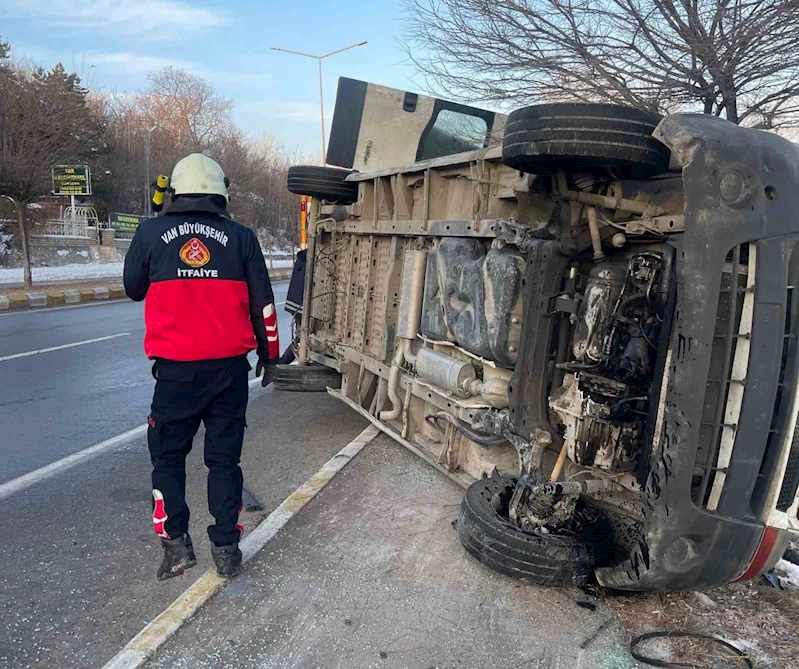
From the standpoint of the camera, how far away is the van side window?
6762 mm

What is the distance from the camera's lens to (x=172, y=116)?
147 feet

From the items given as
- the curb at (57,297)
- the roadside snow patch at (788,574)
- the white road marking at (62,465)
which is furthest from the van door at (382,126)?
the curb at (57,297)

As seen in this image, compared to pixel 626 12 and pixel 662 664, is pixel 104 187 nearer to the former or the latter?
pixel 626 12

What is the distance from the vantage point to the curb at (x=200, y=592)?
2.71 m

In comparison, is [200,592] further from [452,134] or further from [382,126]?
[452,134]

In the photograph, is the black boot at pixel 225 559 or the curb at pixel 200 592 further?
the black boot at pixel 225 559

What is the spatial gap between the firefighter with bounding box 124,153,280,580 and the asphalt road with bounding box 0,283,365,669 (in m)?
0.33

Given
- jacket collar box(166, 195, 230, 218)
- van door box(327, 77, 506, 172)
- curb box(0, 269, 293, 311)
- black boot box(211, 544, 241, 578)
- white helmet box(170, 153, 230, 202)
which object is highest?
van door box(327, 77, 506, 172)

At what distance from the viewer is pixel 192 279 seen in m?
3.30

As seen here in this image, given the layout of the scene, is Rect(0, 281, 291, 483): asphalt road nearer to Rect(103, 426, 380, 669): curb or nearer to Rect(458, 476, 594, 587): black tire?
Rect(103, 426, 380, 669): curb

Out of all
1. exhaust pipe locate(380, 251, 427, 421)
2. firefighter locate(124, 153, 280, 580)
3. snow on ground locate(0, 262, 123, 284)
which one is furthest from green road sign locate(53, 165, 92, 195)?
firefighter locate(124, 153, 280, 580)

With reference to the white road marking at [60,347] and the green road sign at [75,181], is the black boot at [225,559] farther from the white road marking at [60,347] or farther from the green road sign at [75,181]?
the green road sign at [75,181]

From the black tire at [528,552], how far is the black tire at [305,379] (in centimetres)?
316

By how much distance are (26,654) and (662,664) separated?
2563 millimetres
